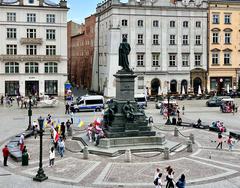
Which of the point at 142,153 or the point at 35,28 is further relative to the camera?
the point at 35,28

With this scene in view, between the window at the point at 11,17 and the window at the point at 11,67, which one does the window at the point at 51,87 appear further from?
the window at the point at 11,17

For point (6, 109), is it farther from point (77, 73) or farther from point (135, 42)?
point (77, 73)

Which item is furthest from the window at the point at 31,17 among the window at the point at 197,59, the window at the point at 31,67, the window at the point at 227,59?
the window at the point at 227,59

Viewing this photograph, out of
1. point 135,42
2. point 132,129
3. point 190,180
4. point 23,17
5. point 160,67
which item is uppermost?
point 23,17

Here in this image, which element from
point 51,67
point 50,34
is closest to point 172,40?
point 50,34

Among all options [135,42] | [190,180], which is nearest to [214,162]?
[190,180]

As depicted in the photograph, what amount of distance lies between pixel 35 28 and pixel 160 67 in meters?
22.0

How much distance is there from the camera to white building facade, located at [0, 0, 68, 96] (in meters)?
65.6

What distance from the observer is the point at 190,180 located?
67.1 feet

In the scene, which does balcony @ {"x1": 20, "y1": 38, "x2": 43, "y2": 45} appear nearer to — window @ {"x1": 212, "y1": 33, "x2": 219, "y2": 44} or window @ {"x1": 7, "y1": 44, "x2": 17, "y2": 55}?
window @ {"x1": 7, "y1": 44, "x2": 17, "y2": 55}

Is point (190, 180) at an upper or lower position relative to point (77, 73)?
lower

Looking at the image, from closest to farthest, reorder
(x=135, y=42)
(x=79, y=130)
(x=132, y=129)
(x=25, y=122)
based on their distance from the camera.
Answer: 1. (x=132, y=129)
2. (x=79, y=130)
3. (x=25, y=122)
4. (x=135, y=42)

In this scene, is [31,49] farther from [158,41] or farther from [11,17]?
[158,41]

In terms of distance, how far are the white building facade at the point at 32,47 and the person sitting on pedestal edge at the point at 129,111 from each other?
40601 mm
